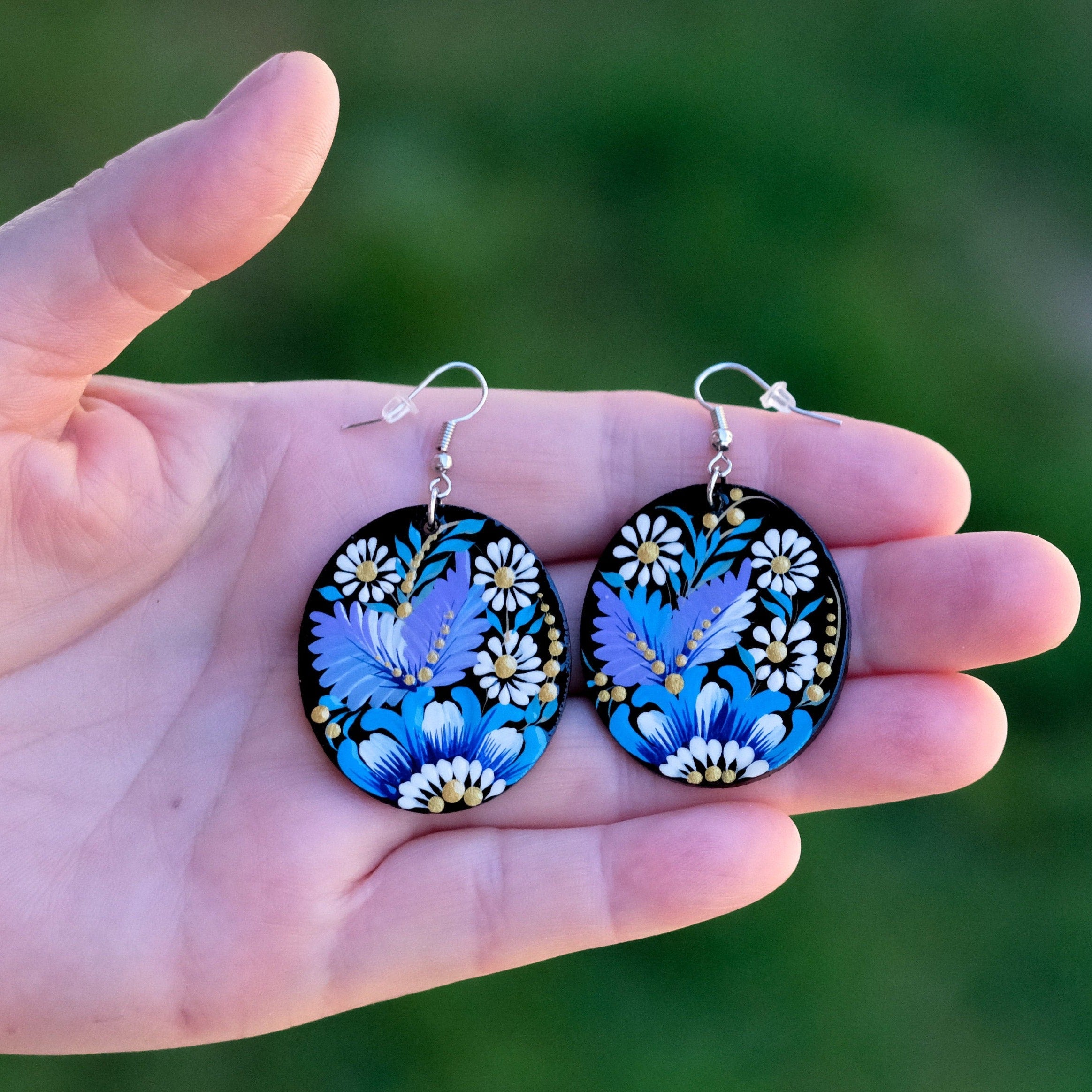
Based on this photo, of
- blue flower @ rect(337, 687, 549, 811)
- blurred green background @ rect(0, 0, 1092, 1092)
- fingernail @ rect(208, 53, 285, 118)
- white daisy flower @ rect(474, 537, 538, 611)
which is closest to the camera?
fingernail @ rect(208, 53, 285, 118)

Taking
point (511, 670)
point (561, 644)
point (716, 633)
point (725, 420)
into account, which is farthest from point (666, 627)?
point (725, 420)

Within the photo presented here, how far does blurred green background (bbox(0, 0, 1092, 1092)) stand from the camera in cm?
263

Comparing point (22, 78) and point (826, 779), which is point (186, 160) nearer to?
point (826, 779)

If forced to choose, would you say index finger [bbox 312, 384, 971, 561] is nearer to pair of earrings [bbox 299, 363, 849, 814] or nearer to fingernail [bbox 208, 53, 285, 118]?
pair of earrings [bbox 299, 363, 849, 814]

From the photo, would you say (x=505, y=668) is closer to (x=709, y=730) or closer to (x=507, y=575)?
(x=507, y=575)

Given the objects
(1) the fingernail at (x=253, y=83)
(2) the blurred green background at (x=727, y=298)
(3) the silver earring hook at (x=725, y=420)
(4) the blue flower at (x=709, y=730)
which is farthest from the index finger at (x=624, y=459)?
(2) the blurred green background at (x=727, y=298)

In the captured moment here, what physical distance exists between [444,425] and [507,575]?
0.34 metres

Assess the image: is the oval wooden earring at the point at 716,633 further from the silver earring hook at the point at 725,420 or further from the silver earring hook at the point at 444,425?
the silver earring hook at the point at 444,425

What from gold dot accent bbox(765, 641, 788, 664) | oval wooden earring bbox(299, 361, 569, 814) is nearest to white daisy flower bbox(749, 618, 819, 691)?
gold dot accent bbox(765, 641, 788, 664)

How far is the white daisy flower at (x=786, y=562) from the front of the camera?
215cm

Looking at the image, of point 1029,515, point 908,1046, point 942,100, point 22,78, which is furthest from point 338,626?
point 942,100

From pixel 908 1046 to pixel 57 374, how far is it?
2.28 m

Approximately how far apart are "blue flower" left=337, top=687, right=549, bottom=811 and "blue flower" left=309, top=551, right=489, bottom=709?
0.04 metres

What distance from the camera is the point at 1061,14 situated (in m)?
3.43
